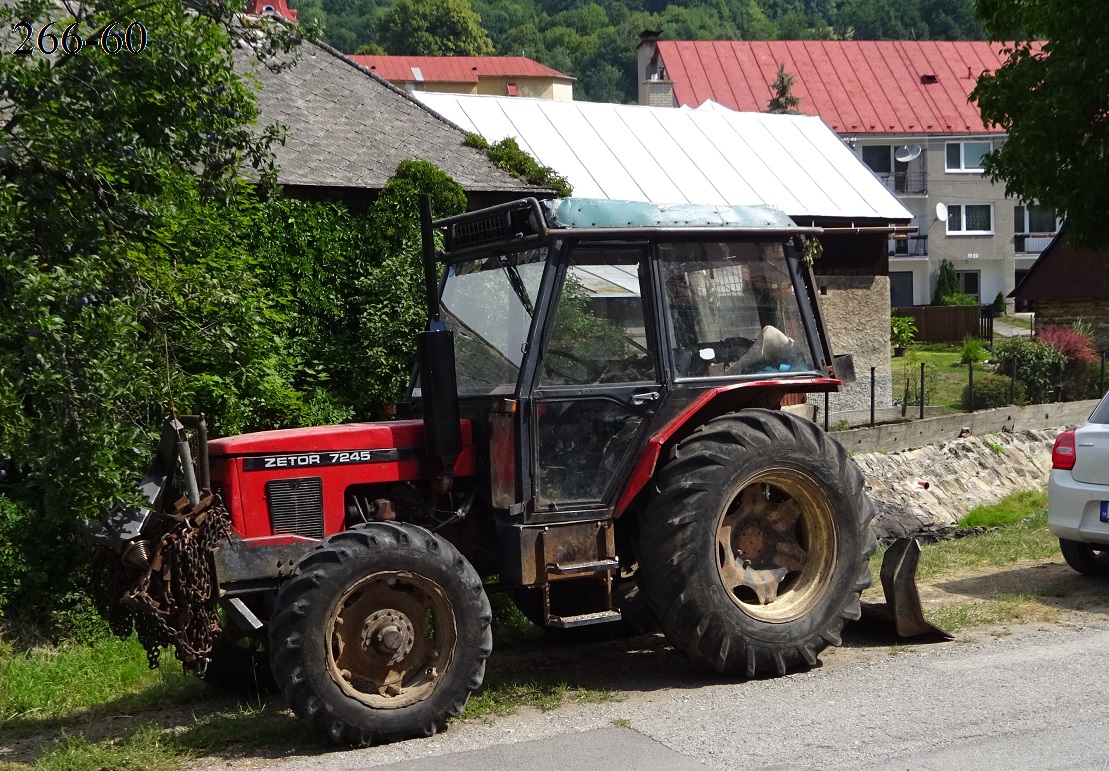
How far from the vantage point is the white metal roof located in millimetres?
22578

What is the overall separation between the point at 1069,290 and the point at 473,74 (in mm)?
44517

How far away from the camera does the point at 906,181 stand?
47625mm

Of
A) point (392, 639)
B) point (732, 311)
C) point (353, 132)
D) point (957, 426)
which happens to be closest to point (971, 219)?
point (957, 426)

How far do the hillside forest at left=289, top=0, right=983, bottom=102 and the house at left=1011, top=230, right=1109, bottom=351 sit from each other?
58.0 m

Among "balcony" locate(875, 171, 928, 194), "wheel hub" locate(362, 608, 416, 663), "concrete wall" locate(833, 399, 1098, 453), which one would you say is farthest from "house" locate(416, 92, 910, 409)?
"balcony" locate(875, 171, 928, 194)

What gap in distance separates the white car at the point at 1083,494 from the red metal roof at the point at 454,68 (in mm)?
61288

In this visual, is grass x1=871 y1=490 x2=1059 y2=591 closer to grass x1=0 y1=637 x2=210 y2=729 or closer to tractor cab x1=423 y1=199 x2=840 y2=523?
tractor cab x1=423 y1=199 x2=840 y2=523

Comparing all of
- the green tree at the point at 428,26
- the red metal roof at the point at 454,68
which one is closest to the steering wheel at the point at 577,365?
the red metal roof at the point at 454,68

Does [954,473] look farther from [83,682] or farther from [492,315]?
[83,682]

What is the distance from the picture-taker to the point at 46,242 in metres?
6.66

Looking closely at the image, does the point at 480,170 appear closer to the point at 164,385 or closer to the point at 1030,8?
the point at 164,385

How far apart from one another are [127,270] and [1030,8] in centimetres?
1394

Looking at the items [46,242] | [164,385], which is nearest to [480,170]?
[164,385]

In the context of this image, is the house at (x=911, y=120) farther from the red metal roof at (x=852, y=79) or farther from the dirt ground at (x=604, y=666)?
the dirt ground at (x=604, y=666)
